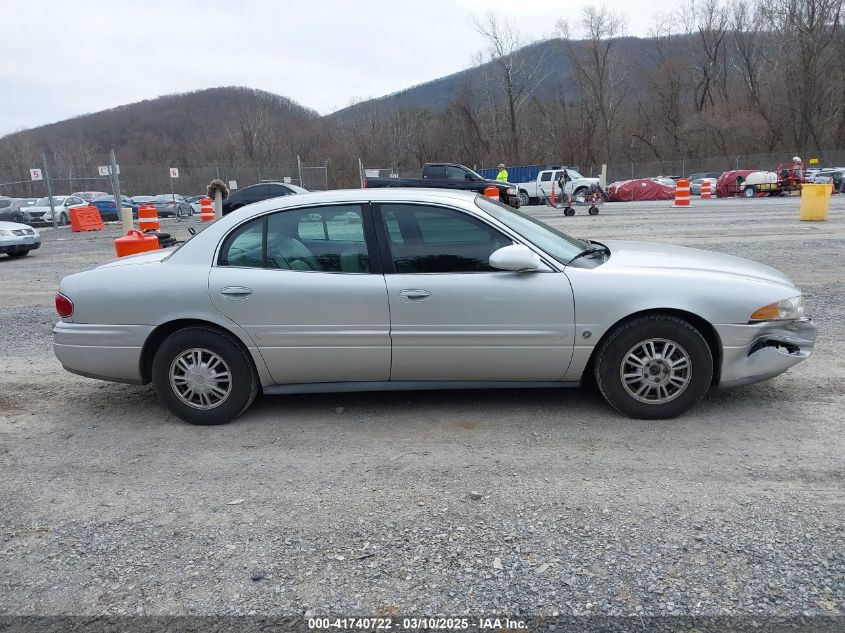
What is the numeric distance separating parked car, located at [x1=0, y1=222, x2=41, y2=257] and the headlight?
1512 cm

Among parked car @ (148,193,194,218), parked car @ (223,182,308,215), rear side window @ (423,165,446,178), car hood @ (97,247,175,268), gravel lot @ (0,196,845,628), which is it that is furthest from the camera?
parked car @ (148,193,194,218)

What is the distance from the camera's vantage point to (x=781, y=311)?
13.0ft

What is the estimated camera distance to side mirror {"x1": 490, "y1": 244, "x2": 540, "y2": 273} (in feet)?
12.8

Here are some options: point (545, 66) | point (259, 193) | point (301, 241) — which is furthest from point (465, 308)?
point (545, 66)

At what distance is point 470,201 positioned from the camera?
14.2ft

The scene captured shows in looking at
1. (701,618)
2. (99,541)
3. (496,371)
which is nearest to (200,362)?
(99,541)

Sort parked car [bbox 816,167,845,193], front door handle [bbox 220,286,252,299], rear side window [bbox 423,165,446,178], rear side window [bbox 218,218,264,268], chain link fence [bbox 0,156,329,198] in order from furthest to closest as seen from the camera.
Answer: chain link fence [bbox 0,156,329,198], parked car [bbox 816,167,845,193], rear side window [bbox 423,165,446,178], rear side window [bbox 218,218,264,268], front door handle [bbox 220,286,252,299]

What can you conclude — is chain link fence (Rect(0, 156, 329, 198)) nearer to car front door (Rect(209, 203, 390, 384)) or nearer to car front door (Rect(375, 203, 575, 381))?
car front door (Rect(209, 203, 390, 384))

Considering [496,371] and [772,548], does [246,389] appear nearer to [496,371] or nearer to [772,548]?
[496,371]

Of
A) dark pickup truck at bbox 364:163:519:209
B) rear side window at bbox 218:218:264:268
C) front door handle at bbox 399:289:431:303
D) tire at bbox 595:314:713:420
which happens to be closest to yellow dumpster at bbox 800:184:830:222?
dark pickup truck at bbox 364:163:519:209

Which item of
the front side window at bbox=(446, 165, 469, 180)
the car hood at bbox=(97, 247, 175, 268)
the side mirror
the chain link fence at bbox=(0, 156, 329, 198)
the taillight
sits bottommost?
the taillight

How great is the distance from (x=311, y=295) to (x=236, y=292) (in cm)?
51

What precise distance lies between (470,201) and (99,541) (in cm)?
299

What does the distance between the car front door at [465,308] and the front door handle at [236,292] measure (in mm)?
937
